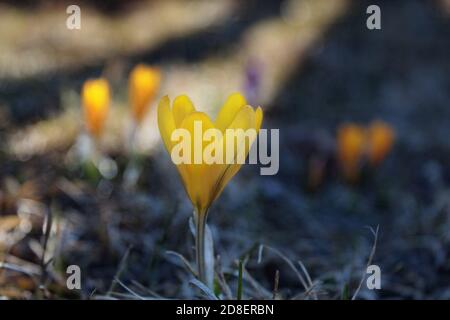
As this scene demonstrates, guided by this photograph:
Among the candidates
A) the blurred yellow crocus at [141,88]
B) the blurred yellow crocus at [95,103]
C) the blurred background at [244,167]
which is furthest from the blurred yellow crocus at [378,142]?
the blurred yellow crocus at [95,103]

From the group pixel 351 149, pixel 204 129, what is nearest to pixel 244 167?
pixel 351 149

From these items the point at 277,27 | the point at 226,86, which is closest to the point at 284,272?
the point at 226,86

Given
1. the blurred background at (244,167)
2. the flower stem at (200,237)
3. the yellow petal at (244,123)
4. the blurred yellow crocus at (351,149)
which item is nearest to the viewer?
the yellow petal at (244,123)

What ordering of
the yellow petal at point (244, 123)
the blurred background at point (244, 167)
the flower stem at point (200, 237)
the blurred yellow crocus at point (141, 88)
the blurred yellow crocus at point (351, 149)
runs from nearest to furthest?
the yellow petal at point (244, 123) → the flower stem at point (200, 237) → the blurred background at point (244, 167) → the blurred yellow crocus at point (141, 88) → the blurred yellow crocus at point (351, 149)

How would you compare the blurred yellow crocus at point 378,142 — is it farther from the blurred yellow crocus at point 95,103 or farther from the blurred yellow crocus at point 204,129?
the blurred yellow crocus at point 204,129

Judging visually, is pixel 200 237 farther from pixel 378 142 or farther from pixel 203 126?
pixel 378 142

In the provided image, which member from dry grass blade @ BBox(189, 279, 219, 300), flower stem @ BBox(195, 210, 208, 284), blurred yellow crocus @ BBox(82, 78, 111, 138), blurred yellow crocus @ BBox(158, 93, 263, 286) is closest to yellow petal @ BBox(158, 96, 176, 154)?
blurred yellow crocus @ BBox(158, 93, 263, 286)
